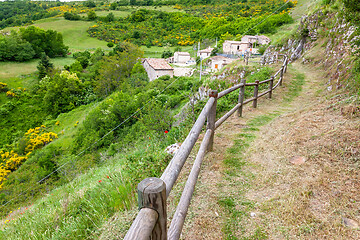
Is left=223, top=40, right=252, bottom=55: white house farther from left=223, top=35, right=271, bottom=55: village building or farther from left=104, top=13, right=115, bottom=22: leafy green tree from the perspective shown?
left=104, top=13, right=115, bottom=22: leafy green tree

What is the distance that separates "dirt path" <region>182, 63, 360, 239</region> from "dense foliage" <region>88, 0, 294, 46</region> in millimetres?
53538

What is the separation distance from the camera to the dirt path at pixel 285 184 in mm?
2211

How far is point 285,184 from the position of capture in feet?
9.36

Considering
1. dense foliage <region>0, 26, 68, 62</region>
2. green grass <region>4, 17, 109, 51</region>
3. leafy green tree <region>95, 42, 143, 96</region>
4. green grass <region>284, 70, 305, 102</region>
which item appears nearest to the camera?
green grass <region>284, 70, 305, 102</region>

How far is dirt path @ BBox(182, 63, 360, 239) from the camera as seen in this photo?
7.25ft

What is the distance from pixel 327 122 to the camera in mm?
4016

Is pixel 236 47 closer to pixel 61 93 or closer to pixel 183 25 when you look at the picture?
pixel 61 93

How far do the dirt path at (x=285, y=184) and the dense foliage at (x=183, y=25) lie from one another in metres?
53.5

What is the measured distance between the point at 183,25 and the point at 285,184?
94.7m

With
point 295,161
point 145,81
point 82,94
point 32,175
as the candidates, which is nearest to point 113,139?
point 32,175

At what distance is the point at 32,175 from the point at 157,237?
23723 mm

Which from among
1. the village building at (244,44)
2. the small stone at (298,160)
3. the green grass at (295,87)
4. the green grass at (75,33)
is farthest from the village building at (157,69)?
the small stone at (298,160)

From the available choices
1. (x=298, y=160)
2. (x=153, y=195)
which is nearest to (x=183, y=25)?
(x=298, y=160)

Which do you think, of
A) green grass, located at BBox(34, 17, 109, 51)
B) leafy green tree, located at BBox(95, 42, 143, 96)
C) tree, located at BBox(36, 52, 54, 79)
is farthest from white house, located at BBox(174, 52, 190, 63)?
green grass, located at BBox(34, 17, 109, 51)
